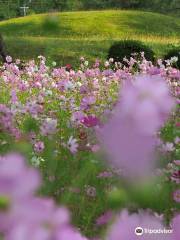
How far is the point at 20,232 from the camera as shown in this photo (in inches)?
21.2

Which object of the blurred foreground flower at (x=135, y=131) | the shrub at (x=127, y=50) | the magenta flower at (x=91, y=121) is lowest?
the blurred foreground flower at (x=135, y=131)

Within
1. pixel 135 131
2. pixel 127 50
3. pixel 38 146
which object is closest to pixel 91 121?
pixel 38 146

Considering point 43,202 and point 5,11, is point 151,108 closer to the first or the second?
point 43,202

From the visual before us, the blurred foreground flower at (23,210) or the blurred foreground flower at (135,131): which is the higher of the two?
the blurred foreground flower at (135,131)

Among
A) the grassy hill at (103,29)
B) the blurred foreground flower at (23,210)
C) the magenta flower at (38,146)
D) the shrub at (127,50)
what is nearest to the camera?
the blurred foreground flower at (23,210)

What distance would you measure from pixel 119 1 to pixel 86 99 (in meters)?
46.5

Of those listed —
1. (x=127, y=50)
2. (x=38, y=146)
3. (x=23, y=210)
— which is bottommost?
(x=23, y=210)

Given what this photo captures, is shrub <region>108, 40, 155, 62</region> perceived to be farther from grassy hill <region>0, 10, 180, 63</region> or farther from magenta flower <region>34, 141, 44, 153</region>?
magenta flower <region>34, 141, 44, 153</region>

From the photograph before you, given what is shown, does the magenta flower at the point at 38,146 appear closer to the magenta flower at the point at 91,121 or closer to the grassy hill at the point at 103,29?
the magenta flower at the point at 91,121

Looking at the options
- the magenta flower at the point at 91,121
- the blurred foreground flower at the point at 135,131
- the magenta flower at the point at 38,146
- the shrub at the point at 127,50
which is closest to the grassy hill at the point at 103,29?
the shrub at the point at 127,50

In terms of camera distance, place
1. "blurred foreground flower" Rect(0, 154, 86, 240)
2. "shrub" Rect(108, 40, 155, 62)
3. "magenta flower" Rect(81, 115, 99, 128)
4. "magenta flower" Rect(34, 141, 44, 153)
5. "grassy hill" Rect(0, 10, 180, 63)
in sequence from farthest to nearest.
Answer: "grassy hill" Rect(0, 10, 180, 63) → "shrub" Rect(108, 40, 155, 62) → "magenta flower" Rect(34, 141, 44, 153) → "magenta flower" Rect(81, 115, 99, 128) → "blurred foreground flower" Rect(0, 154, 86, 240)

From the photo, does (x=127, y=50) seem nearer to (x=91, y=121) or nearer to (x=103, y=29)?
(x=91, y=121)

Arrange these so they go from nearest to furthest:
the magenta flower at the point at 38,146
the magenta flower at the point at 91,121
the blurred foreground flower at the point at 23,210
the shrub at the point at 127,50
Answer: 1. the blurred foreground flower at the point at 23,210
2. the magenta flower at the point at 91,121
3. the magenta flower at the point at 38,146
4. the shrub at the point at 127,50

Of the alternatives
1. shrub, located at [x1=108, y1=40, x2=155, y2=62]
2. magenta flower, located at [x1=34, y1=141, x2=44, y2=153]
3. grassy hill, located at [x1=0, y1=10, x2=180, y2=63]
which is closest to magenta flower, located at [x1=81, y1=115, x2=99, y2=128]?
magenta flower, located at [x1=34, y1=141, x2=44, y2=153]
